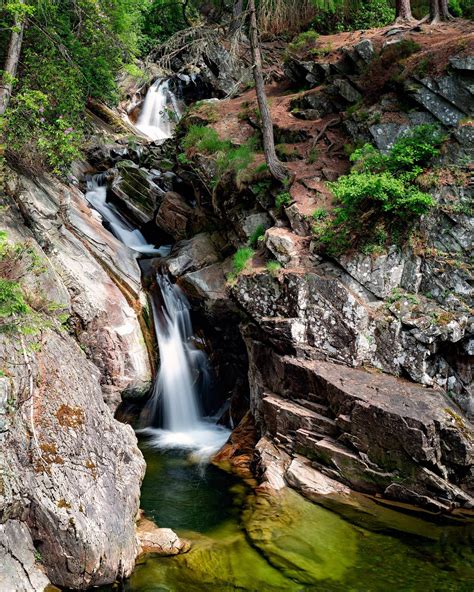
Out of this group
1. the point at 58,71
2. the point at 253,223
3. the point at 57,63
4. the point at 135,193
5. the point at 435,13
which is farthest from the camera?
the point at 135,193

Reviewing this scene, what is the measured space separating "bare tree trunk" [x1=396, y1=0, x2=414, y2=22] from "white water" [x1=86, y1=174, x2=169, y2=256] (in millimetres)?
10694

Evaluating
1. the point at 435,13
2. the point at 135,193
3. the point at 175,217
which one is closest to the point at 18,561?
the point at 175,217

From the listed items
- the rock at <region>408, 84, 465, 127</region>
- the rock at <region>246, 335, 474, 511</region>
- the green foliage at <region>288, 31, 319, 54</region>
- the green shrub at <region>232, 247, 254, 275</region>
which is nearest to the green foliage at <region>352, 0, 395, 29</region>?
the green foliage at <region>288, 31, 319, 54</region>

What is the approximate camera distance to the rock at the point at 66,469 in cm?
600

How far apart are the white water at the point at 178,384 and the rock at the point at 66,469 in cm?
398

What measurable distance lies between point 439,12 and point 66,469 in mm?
15787

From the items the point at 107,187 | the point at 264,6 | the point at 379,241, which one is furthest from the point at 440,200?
the point at 107,187

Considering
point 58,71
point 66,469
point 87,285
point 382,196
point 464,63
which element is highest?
point 464,63

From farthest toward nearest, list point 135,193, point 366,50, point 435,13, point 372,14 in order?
point 372,14 → point 135,193 → point 435,13 → point 366,50

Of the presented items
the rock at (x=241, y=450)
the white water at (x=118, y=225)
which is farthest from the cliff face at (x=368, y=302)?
the white water at (x=118, y=225)

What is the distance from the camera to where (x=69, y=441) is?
6852 mm

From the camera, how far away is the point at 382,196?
1030 cm

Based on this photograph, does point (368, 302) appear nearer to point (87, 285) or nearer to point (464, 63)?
point (464, 63)

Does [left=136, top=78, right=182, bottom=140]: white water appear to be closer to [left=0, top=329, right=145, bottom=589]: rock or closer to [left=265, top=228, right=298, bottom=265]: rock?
[left=265, top=228, right=298, bottom=265]: rock
